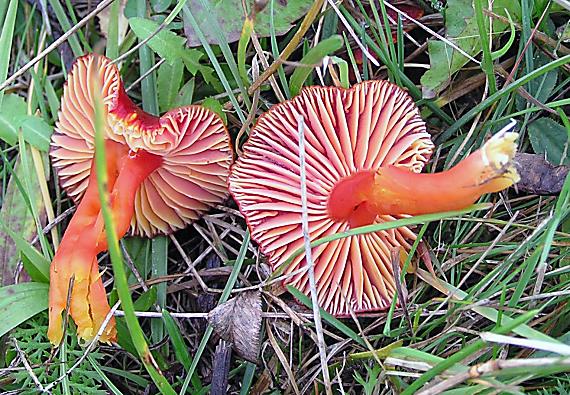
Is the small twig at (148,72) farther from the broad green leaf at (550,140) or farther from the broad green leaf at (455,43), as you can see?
the broad green leaf at (550,140)

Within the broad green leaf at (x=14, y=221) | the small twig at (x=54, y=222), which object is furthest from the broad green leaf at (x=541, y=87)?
the broad green leaf at (x=14, y=221)

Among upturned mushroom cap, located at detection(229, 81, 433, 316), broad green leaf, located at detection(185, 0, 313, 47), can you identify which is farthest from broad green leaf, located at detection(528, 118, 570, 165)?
broad green leaf, located at detection(185, 0, 313, 47)

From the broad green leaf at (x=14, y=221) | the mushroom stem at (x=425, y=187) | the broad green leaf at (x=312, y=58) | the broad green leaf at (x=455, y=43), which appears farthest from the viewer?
the broad green leaf at (x=14, y=221)

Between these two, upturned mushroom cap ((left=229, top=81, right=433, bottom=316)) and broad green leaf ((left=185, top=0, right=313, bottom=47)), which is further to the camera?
broad green leaf ((left=185, top=0, right=313, bottom=47))

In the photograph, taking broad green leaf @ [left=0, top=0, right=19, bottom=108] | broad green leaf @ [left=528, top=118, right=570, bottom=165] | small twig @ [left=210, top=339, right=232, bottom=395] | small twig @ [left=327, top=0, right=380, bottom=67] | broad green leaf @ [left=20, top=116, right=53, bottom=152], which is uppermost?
broad green leaf @ [left=0, top=0, right=19, bottom=108]

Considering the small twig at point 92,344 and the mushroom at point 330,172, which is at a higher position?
the mushroom at point 330,172

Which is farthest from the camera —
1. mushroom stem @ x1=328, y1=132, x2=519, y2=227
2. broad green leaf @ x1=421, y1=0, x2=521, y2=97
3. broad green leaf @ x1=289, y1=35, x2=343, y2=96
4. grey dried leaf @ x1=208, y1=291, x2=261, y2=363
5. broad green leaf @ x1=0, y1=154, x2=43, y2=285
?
broad green leaf @ x1=0, y1=154, x2=43, y2=285

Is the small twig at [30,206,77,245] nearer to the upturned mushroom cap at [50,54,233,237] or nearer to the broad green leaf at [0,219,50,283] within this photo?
the upturned mushroom cap at [50,54,233,237]
